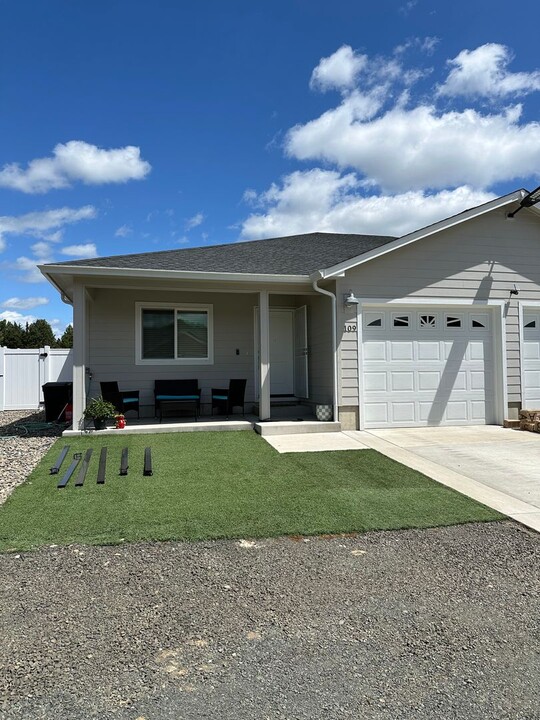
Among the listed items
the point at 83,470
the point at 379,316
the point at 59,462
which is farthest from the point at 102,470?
the point at 379,316

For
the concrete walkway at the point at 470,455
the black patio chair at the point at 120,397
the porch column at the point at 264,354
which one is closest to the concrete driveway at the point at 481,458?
the concrete walkway at the point at 470,455

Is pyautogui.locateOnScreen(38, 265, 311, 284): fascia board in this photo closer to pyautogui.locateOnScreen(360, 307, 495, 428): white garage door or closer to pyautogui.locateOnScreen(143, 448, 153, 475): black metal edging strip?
pyautogui.locateOnScreen(360, 307, 495, 428): white garage door

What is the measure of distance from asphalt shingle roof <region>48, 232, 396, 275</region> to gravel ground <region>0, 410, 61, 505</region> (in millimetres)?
3155

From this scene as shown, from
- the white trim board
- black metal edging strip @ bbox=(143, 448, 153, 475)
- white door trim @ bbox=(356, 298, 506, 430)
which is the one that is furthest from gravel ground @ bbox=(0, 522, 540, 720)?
the white trim board

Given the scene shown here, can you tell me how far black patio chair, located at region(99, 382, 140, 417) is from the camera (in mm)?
9203

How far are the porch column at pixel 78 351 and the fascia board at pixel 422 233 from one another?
4.31 meters

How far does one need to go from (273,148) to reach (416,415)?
30.1ft

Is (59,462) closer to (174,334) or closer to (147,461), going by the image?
(147,461)

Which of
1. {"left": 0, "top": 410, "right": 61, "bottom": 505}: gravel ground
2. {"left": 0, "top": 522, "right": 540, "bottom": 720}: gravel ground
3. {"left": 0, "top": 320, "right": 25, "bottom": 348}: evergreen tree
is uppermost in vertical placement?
{"left": 0, "top": 320, "right": 25, "bottom": 348}: evergreen tree

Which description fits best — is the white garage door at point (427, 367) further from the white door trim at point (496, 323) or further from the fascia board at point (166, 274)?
the fascia board at point (166, 274)

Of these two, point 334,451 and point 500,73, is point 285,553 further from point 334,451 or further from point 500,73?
point 500,73

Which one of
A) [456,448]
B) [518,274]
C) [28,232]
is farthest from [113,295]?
[28,232]

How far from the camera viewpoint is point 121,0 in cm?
829

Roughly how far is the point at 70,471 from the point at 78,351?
3.08 m
